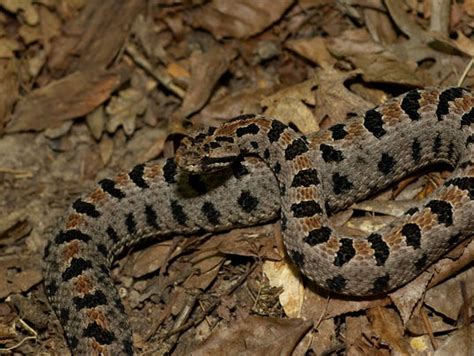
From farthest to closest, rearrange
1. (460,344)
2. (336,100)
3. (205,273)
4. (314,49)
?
(314,49)
(336,100)
(205,273)
(460,344)

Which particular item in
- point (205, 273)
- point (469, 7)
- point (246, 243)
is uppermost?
point (469, 7)

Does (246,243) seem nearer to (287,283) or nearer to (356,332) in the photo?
(287,283)

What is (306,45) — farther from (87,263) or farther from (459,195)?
(87,263)

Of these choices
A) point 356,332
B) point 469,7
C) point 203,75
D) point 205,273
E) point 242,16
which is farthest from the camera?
point 242,16

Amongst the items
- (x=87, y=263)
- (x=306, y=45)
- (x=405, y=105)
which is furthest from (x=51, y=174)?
(x=405, y=105)

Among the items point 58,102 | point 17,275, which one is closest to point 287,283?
point 17,275

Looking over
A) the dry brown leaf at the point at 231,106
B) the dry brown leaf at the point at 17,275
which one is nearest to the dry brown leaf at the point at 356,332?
the dry brown leaf at the point at 231,106

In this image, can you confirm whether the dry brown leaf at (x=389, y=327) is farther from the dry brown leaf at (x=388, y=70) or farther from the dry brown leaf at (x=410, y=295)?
the dry brown leaf at (x=388, y=70)
